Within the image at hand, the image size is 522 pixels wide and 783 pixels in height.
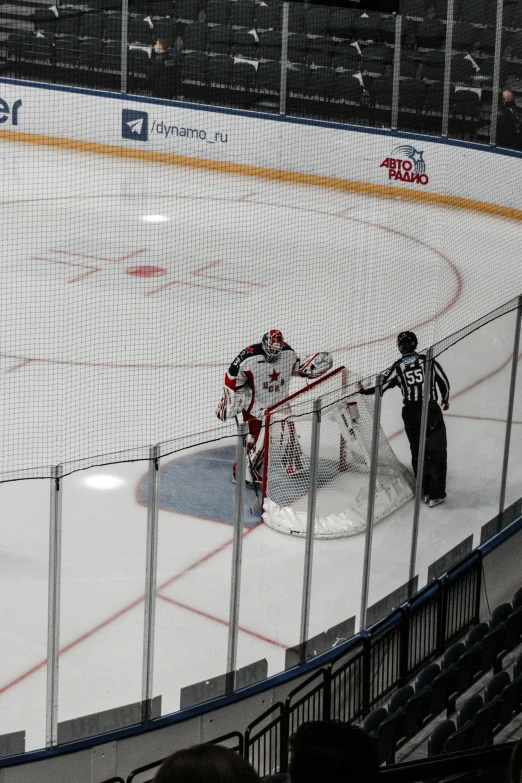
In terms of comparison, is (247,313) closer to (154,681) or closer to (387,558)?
(387,558)

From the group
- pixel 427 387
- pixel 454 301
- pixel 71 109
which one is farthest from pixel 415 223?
pixel 427 387

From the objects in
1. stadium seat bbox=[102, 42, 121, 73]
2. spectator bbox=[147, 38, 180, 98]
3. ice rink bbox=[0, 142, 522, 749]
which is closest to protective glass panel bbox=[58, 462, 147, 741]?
ice rink bbox=[0, 142, 522, 749]

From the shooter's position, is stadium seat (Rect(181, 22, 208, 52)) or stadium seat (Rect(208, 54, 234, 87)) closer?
stadium seat (Rect(208, 54, 234, 87))

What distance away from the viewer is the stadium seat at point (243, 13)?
1362 cm

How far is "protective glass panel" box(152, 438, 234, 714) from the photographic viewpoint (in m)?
4.56

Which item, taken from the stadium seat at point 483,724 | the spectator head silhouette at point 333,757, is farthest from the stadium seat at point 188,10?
the spectator head silhouette at point 333,757

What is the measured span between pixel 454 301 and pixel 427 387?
5.46 metres

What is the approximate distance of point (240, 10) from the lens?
13.8 metres

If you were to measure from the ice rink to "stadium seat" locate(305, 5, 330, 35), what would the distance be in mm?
1851

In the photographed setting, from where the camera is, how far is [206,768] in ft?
5.33

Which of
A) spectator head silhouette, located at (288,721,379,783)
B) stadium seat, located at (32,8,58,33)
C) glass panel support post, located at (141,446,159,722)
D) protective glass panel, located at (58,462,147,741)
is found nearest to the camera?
spectator head silhouette, located at (288,721,379,783)

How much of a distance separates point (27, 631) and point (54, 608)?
0.21 metres

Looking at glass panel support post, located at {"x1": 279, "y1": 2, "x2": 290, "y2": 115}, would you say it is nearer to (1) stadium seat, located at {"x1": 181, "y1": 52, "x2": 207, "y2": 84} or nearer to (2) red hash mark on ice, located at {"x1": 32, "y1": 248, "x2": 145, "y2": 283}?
(1) stadium seat, located at {"x1": 181, "y1": 52, "x2": 207, "y2": 84}

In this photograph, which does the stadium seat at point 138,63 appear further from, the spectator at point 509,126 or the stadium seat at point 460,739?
the stadium seat at point 460,739
